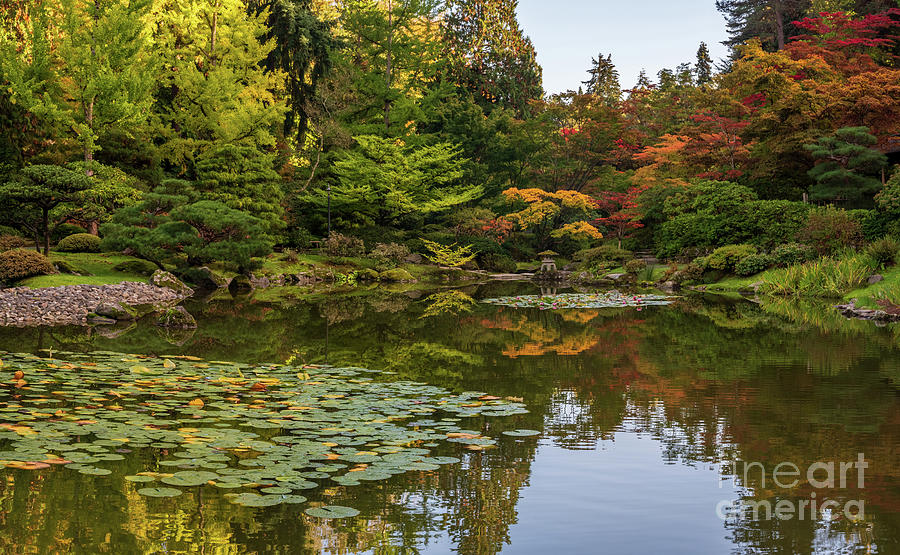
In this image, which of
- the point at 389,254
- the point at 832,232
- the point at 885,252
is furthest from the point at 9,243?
the point at 832,232

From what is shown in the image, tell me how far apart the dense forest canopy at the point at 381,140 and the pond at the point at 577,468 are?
1481 cm

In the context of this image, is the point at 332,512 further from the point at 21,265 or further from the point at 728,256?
the point at 728,256

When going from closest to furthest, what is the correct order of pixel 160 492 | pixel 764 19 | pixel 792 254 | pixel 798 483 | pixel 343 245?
pixel 160 492
pixel 798 483
pixel 792 254
pixel 343 245
pixel 764 19

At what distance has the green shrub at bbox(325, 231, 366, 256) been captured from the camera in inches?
1286

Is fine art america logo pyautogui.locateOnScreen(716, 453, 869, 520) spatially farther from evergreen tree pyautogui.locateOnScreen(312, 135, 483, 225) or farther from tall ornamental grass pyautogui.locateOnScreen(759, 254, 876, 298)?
evergreen tree pyautogui.locateOnScreen(312, 135, 483, 225)

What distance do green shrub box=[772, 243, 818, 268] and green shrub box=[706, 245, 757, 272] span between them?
1.62 metres

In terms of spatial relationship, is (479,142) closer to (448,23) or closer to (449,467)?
(448,23)

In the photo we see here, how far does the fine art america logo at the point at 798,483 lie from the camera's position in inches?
165

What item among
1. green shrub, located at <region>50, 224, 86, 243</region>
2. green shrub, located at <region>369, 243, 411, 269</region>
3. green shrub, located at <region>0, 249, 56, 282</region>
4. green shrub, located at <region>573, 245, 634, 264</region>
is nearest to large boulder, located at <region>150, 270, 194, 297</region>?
green shrub, located at <region>0, 249, 56, 282</region>

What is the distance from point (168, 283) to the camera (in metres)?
21.8

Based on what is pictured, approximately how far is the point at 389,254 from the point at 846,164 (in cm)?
1874

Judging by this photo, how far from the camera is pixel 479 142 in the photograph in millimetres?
41125

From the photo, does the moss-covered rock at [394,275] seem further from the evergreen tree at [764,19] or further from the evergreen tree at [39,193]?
the evergreen tree at [764,19]

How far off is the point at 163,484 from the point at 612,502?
9.27ft
